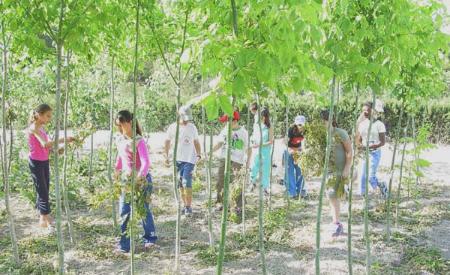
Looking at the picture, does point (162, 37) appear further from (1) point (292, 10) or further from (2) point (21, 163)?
(2) point (21, 163)

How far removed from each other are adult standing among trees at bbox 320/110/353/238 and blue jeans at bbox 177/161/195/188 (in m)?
2.01

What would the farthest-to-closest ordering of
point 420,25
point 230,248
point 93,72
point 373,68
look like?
point 93,72, point 230,248, point 420,25, point 373,68

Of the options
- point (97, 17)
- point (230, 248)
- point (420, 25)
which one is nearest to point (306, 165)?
point (230, 248)

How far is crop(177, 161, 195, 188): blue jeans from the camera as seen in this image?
655cm

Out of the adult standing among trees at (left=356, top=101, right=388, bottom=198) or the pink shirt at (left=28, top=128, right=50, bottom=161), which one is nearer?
the pink shirt at (left=28, top=128, right=50, bottom=161)

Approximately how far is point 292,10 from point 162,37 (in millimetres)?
2751

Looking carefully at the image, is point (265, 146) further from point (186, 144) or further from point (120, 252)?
point (120, 252)

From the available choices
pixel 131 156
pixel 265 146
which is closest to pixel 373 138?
pixel 265 146

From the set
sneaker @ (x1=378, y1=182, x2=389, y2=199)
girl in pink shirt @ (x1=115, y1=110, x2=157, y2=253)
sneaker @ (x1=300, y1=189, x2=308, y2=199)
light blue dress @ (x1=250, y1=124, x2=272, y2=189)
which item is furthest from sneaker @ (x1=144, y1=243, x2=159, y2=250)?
sneaker @ (x1=378, y1=182, x2=389, y2=199)

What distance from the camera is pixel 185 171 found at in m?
6.59

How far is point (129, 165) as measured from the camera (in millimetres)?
5008

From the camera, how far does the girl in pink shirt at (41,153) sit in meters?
5.48

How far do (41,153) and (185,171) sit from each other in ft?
6.46

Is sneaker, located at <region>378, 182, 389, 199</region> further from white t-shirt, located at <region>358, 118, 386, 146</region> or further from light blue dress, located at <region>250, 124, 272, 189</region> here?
light blue dress, located at <region>250, 124, 272, 189</region>
